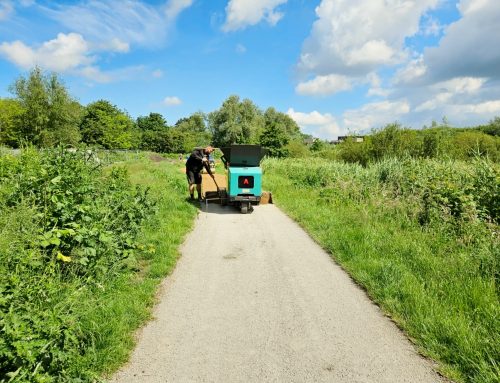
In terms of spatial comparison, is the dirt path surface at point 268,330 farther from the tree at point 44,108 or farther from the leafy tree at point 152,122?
the leafy tree at point 152,122

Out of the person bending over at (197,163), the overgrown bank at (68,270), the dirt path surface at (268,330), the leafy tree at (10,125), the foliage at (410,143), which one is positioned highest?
the leafy tree at (10,125)

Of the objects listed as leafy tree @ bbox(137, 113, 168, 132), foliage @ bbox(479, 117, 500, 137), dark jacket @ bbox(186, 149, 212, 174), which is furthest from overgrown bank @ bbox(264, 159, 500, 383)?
leafy tree @ bbox(137, 113, 168, 132)

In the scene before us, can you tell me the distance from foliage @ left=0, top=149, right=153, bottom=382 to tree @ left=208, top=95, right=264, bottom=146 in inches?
2112

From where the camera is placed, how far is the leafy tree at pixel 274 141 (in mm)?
48656

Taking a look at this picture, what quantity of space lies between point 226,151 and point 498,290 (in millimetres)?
8194

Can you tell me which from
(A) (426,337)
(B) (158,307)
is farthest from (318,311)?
(B) (158,307)

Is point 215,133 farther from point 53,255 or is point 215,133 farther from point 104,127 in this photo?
point 53,255

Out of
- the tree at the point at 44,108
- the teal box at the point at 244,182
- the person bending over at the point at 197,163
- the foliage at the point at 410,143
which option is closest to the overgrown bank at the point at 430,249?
the teal box at the point at 244,182

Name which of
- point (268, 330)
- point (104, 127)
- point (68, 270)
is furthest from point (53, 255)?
point (104, 127)

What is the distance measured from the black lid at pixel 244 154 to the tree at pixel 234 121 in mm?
49084

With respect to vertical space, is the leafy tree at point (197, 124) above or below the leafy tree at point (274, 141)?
above

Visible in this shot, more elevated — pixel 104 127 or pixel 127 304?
pixel 104 127

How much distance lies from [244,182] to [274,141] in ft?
129

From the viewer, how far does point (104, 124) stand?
60062 millimetres
